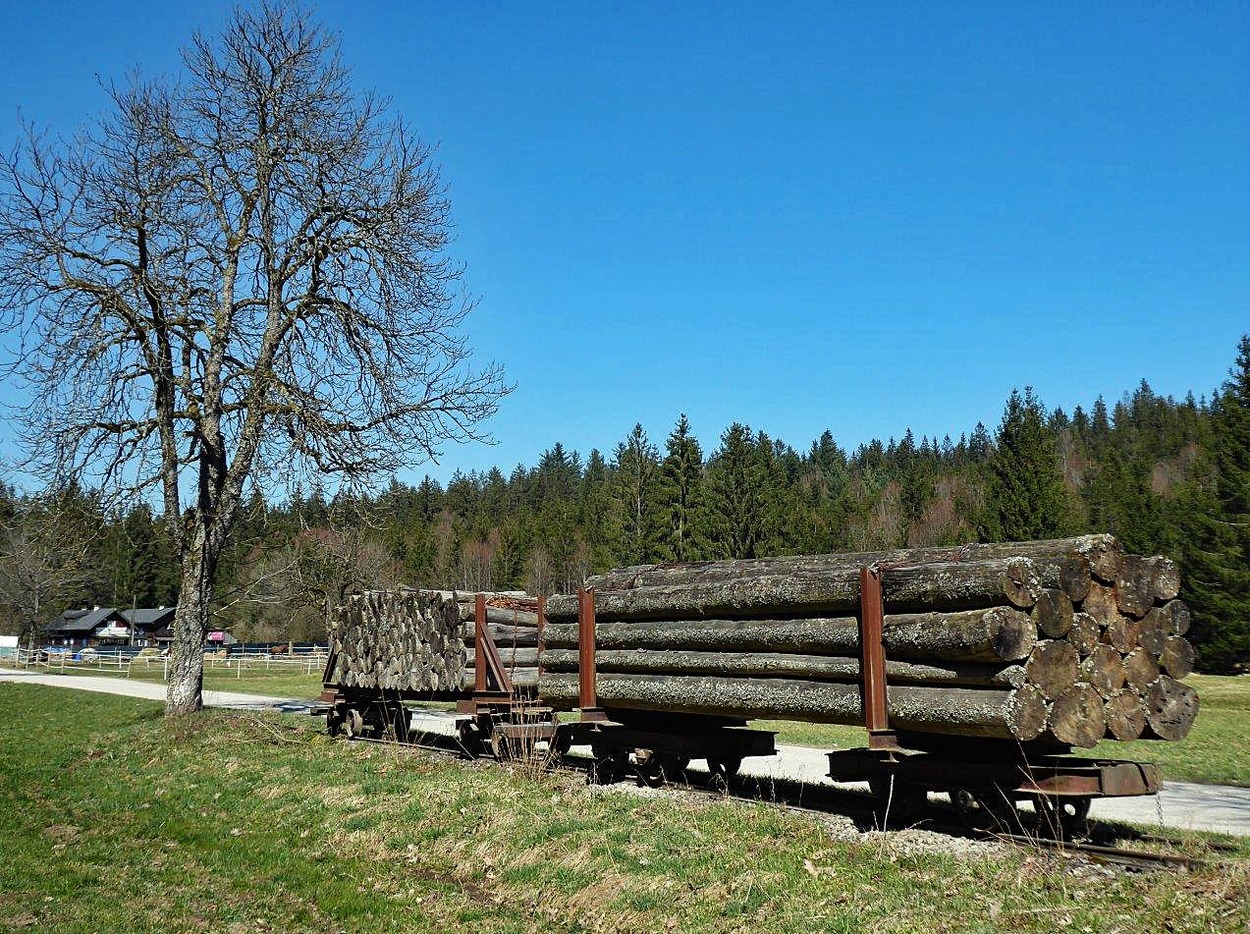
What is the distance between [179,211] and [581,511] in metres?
82.3

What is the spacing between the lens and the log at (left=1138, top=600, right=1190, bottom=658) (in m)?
7.66

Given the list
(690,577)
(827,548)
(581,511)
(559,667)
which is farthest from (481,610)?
(581,511)

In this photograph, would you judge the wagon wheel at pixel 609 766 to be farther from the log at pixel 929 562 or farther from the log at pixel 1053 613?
the log at pixel 1053 613

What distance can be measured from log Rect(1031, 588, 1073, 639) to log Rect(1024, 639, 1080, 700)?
89 millimetres

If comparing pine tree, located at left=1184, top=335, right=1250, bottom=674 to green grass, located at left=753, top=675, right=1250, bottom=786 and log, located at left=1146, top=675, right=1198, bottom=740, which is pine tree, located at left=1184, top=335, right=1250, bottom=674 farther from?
log, located at left=1146, top=675, right=1198, bottom=740

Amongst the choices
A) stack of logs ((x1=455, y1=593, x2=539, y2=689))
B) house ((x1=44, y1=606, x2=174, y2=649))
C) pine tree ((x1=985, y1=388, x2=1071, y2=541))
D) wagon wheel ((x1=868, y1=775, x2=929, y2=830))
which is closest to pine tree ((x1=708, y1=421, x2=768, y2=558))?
pine tree ((x1=985, y1=388, x2=1071, y2=541))

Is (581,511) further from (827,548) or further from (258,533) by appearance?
(258,533)

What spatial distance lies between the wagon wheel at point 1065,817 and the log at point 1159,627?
4.21 feet

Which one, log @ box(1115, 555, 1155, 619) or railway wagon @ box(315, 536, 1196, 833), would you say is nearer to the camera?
railway wagon @ box(315, 536, 1196, 833)

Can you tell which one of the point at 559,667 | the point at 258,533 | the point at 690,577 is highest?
the point at 258,533

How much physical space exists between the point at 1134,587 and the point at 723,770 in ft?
17.9

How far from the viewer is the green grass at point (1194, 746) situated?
13.0 metres

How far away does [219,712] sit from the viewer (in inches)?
806

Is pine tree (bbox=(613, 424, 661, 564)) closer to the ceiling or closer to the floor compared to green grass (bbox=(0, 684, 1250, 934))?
closer to the ceiling
